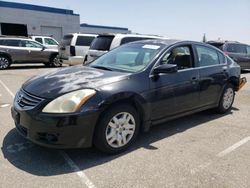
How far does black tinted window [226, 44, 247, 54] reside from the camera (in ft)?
43.9

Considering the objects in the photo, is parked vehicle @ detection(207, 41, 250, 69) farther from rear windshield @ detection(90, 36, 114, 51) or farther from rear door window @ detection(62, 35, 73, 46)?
rear door window @ detection(62, 35, 73, 46)

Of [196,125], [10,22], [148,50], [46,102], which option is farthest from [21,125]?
[10,22]

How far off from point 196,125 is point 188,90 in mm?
819

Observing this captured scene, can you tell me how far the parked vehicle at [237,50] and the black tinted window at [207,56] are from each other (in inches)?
325

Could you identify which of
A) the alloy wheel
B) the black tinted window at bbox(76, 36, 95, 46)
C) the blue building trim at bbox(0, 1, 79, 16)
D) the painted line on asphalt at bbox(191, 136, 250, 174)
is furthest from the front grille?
the blue building trim at bbox(0, 1, 79, 16)

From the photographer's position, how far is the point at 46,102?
3227 mm

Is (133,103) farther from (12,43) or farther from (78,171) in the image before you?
(12,43)

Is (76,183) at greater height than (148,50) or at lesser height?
lesser

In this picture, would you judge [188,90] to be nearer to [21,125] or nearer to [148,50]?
[148,50]

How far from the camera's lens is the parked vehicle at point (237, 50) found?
13211 mm

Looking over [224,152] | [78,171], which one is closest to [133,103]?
[78,171]

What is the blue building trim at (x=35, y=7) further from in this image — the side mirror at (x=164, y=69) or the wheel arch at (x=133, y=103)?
the wheel arch at (x=133, y=103)

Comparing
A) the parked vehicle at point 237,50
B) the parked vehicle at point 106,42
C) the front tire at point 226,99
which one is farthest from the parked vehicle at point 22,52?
the front tire at point 226,99

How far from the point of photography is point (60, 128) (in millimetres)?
3154
